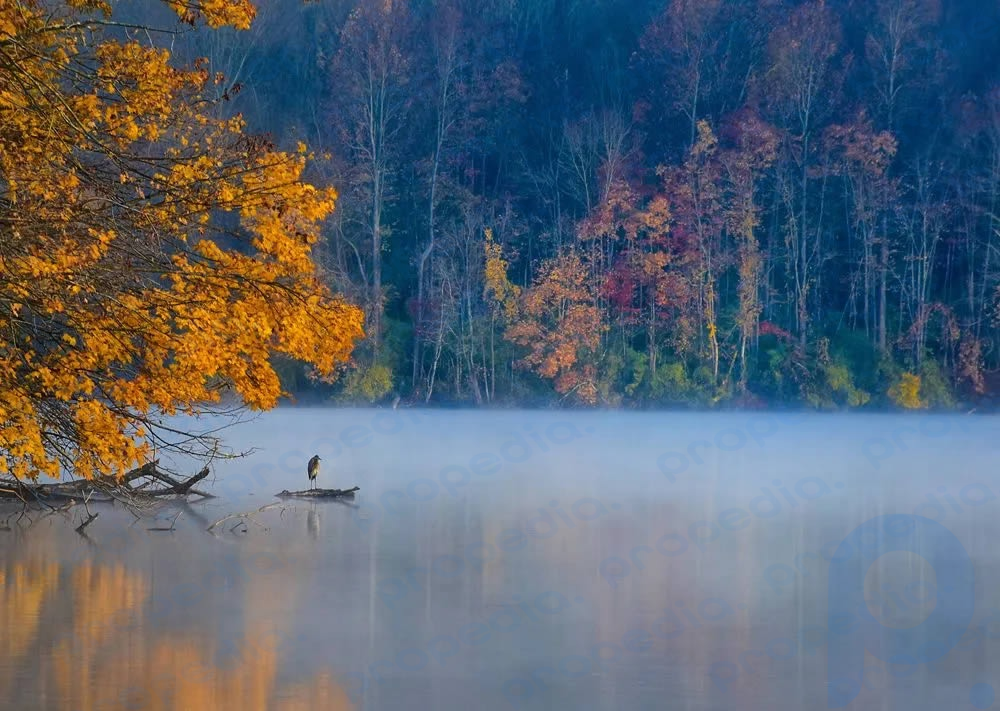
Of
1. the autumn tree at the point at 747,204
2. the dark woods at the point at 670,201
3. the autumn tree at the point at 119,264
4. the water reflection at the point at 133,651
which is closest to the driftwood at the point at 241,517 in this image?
the water reflection at the point at 133,651

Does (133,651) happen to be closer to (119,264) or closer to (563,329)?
(119,264)

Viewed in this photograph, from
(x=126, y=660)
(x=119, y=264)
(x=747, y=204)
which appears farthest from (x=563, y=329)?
(x=126, y=660)

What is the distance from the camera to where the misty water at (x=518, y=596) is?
926 cm

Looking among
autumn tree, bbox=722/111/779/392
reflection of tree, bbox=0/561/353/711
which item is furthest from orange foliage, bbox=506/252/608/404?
reflection of tree, bbox=0/561/353/711

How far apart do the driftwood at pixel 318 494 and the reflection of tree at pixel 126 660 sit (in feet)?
23.2

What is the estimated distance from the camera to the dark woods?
4681 cm

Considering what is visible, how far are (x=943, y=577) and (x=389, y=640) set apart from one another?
600 cm

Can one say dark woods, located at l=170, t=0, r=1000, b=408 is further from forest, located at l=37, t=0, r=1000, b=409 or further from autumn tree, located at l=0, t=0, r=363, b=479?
autumn tree, located at l=0, t=0, r=363, b=479

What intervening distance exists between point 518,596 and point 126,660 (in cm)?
398

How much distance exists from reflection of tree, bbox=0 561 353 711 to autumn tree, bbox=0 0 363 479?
48.0 inches

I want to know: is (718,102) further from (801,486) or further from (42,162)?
(42,162)

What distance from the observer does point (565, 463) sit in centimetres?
2836

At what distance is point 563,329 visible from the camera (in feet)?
154

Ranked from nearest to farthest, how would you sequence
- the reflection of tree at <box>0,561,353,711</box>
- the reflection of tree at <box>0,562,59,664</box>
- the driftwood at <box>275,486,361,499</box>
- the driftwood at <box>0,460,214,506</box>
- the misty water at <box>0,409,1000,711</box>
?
the reflection of tree at <box>0,561,353,711</box>, the misty water at <box>0,409,1000,711</box>, the reflection of tree at <box>0,562,59,664</box>, the driftwood at <box>0,460,214,506</box>, the driftwood at <box>275,486,361,499</box>
